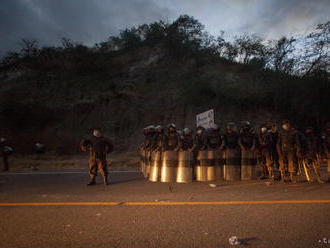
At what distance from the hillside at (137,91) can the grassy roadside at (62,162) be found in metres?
2.14

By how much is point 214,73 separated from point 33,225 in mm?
26740

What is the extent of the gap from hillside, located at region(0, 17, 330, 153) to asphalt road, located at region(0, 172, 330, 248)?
16.1 metres

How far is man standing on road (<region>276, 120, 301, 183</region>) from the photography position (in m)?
7.64

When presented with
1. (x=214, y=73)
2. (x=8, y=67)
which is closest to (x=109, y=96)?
(x=214, y=73)

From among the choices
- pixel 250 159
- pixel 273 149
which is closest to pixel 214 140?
pixel 250 159

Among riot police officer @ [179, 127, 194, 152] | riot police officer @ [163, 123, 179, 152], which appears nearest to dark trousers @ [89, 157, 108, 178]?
riot police officer @ [163, 123, 179, 152]

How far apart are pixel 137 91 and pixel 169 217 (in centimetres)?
2417

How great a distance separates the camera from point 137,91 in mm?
27672

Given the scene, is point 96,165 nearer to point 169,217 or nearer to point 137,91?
point 169,217

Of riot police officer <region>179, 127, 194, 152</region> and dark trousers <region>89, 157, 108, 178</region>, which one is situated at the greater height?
riot police officer <region>179, 127, 194, 152</region>

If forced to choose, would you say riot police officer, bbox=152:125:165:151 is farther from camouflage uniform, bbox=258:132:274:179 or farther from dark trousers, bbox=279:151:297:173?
dark trousers, bbox=279:151:297:173

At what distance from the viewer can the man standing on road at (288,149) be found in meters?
7.64

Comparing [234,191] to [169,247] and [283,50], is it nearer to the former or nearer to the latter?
[169,247]

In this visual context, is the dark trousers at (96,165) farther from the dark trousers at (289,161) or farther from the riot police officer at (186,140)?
the dark trousers at (289,161)
